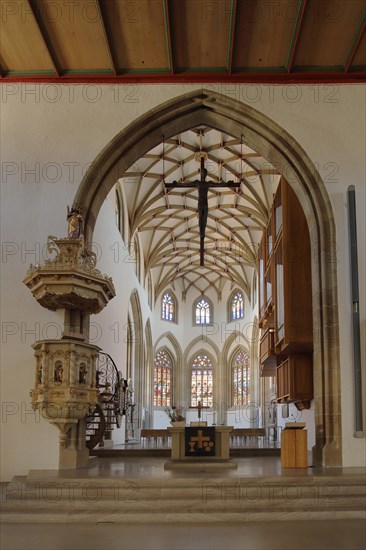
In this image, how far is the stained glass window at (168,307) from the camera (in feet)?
105

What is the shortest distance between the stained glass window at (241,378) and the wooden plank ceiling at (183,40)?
2150cm

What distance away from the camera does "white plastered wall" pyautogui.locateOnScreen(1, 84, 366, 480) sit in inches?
390

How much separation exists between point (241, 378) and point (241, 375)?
0.51 ft

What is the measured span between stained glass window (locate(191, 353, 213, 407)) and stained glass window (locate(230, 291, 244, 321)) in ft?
8.91

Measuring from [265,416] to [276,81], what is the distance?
16.7 metres

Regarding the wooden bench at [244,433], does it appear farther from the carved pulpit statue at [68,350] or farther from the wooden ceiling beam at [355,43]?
the wooden ceiling beam at [355,43]

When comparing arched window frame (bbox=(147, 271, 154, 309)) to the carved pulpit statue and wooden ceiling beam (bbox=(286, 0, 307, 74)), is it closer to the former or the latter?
wooden ceiling beam (bbox=(286, 0, 307, 74))

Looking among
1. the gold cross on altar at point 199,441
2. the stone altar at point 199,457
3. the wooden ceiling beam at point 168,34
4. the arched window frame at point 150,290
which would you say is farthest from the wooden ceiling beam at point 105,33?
the arched window frame at point 150,290

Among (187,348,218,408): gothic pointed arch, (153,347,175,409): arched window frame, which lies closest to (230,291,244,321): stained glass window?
(187,348,218,408): gothic pointed arch

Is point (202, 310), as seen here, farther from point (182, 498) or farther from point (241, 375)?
point (182, 498)

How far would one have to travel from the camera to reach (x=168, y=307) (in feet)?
106

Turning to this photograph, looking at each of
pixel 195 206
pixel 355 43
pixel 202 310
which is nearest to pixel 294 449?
pixel 355 43

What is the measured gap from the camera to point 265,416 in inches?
984

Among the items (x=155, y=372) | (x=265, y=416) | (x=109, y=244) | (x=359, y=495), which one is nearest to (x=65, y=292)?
(x=359, y=495)
